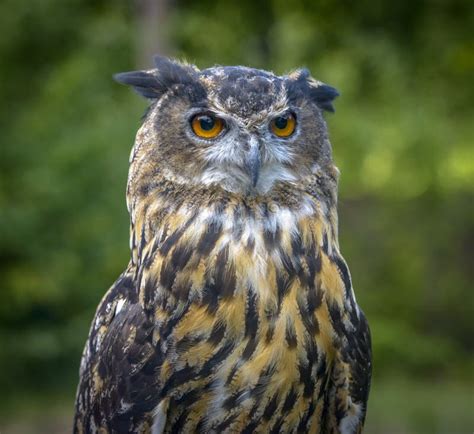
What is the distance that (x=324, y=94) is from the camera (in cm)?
323

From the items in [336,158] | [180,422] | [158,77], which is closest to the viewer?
[180,422]

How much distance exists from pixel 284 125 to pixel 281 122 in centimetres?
1

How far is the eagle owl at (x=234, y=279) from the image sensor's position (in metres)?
2.92

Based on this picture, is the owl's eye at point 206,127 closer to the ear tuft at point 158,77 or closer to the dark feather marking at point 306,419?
the ear tuft at point 158,77

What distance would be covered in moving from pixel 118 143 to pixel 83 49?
16.5 feet

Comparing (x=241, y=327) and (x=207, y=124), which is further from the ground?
(x=207, y=124)

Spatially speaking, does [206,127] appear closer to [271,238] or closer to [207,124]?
[207,124]

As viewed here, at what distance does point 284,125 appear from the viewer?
308cm

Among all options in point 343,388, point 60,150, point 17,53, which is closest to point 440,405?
point 60,150

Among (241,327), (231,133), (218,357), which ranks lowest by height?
(218,357)

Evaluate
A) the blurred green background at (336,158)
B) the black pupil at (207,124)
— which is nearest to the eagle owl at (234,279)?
the black pupil at (207,124)

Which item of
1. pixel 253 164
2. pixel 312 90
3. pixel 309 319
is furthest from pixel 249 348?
pixel 312 90

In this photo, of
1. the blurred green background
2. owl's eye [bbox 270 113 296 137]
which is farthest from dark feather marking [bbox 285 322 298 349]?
the blurred green background

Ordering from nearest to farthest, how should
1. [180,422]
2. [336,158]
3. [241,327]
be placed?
1. [241,327]
2. [180,422]
3. [336,158]
